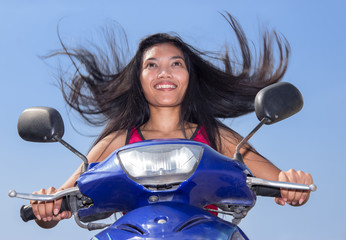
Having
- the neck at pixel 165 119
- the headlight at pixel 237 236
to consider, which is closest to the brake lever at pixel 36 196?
the headlight at pixel 237 236

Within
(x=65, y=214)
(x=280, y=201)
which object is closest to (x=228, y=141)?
(x=280, y=201)

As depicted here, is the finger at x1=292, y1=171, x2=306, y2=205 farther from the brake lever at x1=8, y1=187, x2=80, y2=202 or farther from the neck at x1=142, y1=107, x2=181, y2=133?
the neck at x1=142, y1=107, x2=181, y2=133

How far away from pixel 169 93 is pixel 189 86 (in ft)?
1.25

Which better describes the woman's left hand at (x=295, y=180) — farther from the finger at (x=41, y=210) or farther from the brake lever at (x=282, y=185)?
the finger at (x=41, y=210)

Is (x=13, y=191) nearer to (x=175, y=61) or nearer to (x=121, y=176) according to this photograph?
(x=121, y=176)

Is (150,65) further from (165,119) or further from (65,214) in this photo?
(65,214)

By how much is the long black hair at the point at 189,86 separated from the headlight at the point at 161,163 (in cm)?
207

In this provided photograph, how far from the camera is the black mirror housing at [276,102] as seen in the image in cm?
228

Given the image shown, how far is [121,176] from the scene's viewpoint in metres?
2.01

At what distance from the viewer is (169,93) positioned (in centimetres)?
393

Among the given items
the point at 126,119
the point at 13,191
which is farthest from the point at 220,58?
the point at 13,191

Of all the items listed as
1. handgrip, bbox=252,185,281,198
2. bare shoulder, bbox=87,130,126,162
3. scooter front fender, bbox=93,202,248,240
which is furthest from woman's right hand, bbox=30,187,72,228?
bare shoulder, bbox=87,130,126,162

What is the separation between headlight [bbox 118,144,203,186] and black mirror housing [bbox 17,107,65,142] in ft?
1.50

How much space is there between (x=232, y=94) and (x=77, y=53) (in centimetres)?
140
